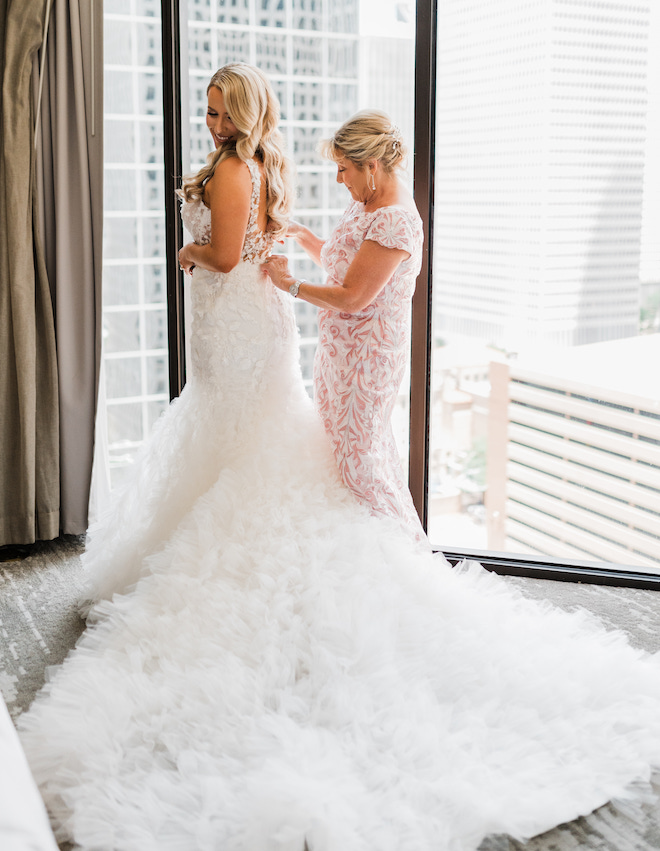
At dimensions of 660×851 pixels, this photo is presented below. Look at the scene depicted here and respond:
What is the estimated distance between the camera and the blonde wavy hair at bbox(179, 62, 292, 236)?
2268mm

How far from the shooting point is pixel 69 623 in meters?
2.64

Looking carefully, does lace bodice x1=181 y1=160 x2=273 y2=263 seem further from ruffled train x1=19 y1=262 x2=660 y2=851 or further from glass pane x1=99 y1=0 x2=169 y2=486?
glass pane x1=99 y1=0 x2=169 y2=486

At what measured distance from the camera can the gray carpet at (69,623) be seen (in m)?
1.63

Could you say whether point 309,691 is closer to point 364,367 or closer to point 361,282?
point 364,367

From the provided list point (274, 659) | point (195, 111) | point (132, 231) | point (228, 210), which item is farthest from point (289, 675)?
point (195, 111)

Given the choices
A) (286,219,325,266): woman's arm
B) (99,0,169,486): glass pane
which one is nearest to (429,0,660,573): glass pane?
(286,219,325,266): woman's arm

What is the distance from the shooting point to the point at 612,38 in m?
2.72

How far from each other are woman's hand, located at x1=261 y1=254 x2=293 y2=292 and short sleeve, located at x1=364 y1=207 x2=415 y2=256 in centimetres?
29

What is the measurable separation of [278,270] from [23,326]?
1.21 meters

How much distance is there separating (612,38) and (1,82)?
216cm

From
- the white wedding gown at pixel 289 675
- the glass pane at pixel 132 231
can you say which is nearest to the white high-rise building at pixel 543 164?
the white wedding gown at pixel 289 675

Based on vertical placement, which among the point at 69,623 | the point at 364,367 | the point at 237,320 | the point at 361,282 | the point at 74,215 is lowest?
the point at 69,623

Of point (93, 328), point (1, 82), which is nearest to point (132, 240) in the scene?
point (93, 328)

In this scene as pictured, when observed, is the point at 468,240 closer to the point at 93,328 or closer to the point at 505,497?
the point at 505,497
